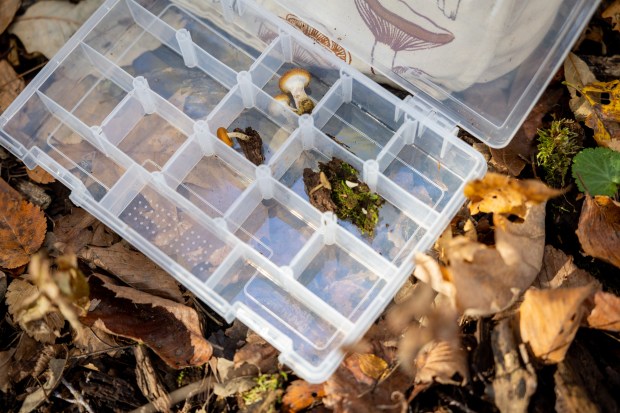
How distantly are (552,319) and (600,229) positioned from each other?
17.6 inches

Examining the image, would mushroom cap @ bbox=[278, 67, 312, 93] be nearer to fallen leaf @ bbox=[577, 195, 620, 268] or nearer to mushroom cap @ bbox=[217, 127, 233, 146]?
mushroom cap @ bbox=[217, 127, 233, 146]

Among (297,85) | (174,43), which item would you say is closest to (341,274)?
(297,85)

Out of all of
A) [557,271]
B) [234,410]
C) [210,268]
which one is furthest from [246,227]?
[557,271]

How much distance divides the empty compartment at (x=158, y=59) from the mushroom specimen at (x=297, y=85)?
7.5 inches

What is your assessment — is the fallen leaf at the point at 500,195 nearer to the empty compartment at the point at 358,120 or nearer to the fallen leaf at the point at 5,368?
the empty compartment at the point at 358,120

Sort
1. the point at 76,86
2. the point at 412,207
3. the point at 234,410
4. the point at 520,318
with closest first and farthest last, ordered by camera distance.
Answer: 1. the point at 520,318
2. the point at 234,410
3. the point at 412,207
4. the point at 76,86

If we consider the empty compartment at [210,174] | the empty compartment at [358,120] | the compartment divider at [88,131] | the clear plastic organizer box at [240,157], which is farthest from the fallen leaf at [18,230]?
the empty compartment at [358,120]

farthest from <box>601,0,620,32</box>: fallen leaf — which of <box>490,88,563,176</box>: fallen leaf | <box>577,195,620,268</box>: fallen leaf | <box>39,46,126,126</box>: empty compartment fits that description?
<box>39,46,126,126</box>: empty compartment

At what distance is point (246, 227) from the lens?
95.5 inches

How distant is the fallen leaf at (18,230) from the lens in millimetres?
2410

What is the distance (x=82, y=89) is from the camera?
2559 mm

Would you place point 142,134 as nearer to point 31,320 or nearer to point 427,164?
point 31,320

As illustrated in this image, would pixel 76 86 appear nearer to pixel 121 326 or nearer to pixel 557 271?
pixel 121 326

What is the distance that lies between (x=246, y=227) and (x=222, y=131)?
1.06 feet
